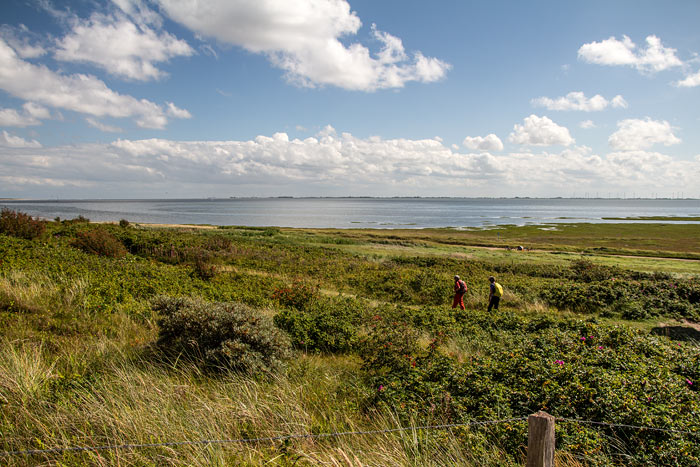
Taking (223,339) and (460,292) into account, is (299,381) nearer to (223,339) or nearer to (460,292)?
(223,339)

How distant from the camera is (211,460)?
357 centimetres

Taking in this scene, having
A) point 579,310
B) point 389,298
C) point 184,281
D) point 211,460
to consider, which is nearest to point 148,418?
point 211,460

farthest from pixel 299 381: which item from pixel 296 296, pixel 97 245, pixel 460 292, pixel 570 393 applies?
pixel 97 245

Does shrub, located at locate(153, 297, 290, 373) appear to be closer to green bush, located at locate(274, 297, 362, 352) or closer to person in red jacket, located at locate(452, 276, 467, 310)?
green bush, located at locate(274, 297, 362, 352)

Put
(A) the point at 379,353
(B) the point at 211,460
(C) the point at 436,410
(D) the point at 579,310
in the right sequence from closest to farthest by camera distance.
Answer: (B) the point at 211,460, (C) the point at 436,410, (A) the point at 379,353, (D) the point at 579,310

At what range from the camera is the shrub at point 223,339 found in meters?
6.07

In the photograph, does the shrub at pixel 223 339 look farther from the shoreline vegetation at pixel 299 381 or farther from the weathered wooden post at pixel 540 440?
the weathered wooden post at pixel 540 440

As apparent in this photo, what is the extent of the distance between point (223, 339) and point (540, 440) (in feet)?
17.0

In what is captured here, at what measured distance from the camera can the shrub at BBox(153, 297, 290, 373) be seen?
6.07 m

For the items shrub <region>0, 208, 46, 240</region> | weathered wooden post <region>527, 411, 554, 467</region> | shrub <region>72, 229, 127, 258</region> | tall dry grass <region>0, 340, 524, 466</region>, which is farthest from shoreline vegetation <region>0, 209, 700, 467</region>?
shrub <region>0, 208, 46, 240</region>

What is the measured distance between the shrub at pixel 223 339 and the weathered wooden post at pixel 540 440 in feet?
13.5

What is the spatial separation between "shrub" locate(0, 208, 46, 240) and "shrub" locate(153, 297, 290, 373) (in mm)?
16680

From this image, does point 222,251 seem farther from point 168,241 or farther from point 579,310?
point 579,310

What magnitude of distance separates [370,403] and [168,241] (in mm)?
21768
